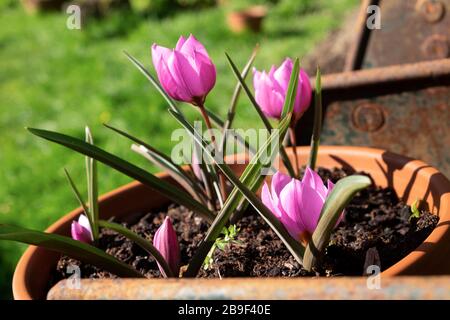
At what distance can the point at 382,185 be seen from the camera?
1.26 meters

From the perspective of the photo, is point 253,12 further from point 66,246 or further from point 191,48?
point 66,246

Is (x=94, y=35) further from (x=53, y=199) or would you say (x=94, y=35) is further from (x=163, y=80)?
(x=163, y=80)

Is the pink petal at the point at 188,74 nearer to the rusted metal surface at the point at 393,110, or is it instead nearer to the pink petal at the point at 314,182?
the pink petal at the point at 314,182

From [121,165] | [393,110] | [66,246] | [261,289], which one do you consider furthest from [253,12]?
[261,289]

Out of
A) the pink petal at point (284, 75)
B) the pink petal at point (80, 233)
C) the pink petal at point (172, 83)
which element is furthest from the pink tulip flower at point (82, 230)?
the pink petal at point (284, 75)

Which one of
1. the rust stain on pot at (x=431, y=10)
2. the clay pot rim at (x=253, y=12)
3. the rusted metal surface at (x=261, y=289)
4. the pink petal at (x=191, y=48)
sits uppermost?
the clay pot rim at (x=253, y=12)

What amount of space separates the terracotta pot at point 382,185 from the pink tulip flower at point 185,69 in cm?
28

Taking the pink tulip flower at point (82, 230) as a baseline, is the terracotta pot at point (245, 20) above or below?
above

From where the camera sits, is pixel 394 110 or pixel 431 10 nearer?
pixel 394 110

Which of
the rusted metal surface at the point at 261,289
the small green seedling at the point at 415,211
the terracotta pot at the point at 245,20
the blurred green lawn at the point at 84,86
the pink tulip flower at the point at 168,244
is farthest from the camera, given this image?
the terracotta pot at the point at 245,20

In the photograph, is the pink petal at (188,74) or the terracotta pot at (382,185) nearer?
the terracotta pot at (382,185)

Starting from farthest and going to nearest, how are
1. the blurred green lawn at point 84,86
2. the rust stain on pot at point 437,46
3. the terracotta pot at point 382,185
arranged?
the blurred green lawn at point 84,86
the rust stain on pot at point 437,46
the terracotta pot at point 382,185

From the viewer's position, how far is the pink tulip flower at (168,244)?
981mm

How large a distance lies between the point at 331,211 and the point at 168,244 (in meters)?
0.25
